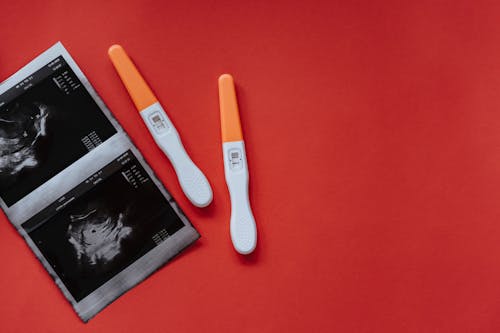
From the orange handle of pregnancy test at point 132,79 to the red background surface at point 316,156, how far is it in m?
0.02

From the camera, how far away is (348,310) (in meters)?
0.70

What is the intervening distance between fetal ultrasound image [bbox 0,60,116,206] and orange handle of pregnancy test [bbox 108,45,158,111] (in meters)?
0.05

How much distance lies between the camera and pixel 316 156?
72cm

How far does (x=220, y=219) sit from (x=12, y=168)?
0.85 feet

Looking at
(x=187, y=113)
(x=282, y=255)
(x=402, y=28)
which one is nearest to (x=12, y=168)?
(x=187, y=113)

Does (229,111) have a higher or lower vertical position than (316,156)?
higher

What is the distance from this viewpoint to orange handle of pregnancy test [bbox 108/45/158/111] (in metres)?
0.71

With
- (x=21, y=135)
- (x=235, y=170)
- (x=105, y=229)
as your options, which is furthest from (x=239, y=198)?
(x=21, y=135)

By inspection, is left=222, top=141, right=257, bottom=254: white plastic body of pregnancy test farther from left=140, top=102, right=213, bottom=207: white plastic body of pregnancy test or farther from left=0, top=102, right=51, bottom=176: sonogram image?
left=0, top=102, right=51, bottom=176: sonogram image

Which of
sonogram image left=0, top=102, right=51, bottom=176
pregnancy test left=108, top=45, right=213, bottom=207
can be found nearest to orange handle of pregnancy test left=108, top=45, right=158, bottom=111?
pregnancy test left=108, top=45, right=213, bottom=207

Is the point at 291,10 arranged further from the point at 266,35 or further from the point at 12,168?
the point at 12,168

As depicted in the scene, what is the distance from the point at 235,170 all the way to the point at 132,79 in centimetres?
17

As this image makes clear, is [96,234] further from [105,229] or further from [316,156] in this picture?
[316,156]

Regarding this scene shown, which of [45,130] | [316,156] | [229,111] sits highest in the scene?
[45,130]
